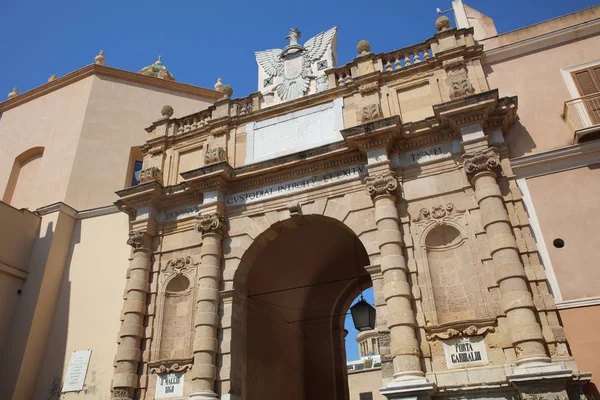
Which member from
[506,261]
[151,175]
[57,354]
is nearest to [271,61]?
[151,175]

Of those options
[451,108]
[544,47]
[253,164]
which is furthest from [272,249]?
[544,47]

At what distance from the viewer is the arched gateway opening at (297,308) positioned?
459 inches

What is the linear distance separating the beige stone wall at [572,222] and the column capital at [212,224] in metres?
6.67

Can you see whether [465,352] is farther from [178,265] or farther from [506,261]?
[178,265]

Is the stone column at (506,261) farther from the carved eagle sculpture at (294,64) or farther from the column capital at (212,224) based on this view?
the column capital at (212,224)

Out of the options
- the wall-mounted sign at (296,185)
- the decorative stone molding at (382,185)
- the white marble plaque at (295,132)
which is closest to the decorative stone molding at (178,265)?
the wall-mounted sign at (296,185)

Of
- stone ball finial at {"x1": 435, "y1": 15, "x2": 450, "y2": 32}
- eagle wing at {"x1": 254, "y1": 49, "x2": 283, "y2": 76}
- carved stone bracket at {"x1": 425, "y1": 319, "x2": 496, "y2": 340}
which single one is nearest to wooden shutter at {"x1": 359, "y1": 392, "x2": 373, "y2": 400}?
eagle wing at {"x1": 254, "y1": 49, "x2": 283, "y2": 76}

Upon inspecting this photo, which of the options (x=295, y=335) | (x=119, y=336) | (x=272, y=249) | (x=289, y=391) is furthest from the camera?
(x=295, y=335)

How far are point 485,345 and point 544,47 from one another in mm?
7091

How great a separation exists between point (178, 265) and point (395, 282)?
540 cm

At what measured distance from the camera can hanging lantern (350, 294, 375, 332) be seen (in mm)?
10812

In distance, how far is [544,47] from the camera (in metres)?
11.4

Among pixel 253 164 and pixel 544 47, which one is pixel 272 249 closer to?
pixel 253 164

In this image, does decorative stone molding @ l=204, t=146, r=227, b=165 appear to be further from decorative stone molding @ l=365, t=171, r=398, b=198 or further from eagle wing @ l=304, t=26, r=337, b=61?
decorative stone molding @ l=365, t=171, r=398, b=198
